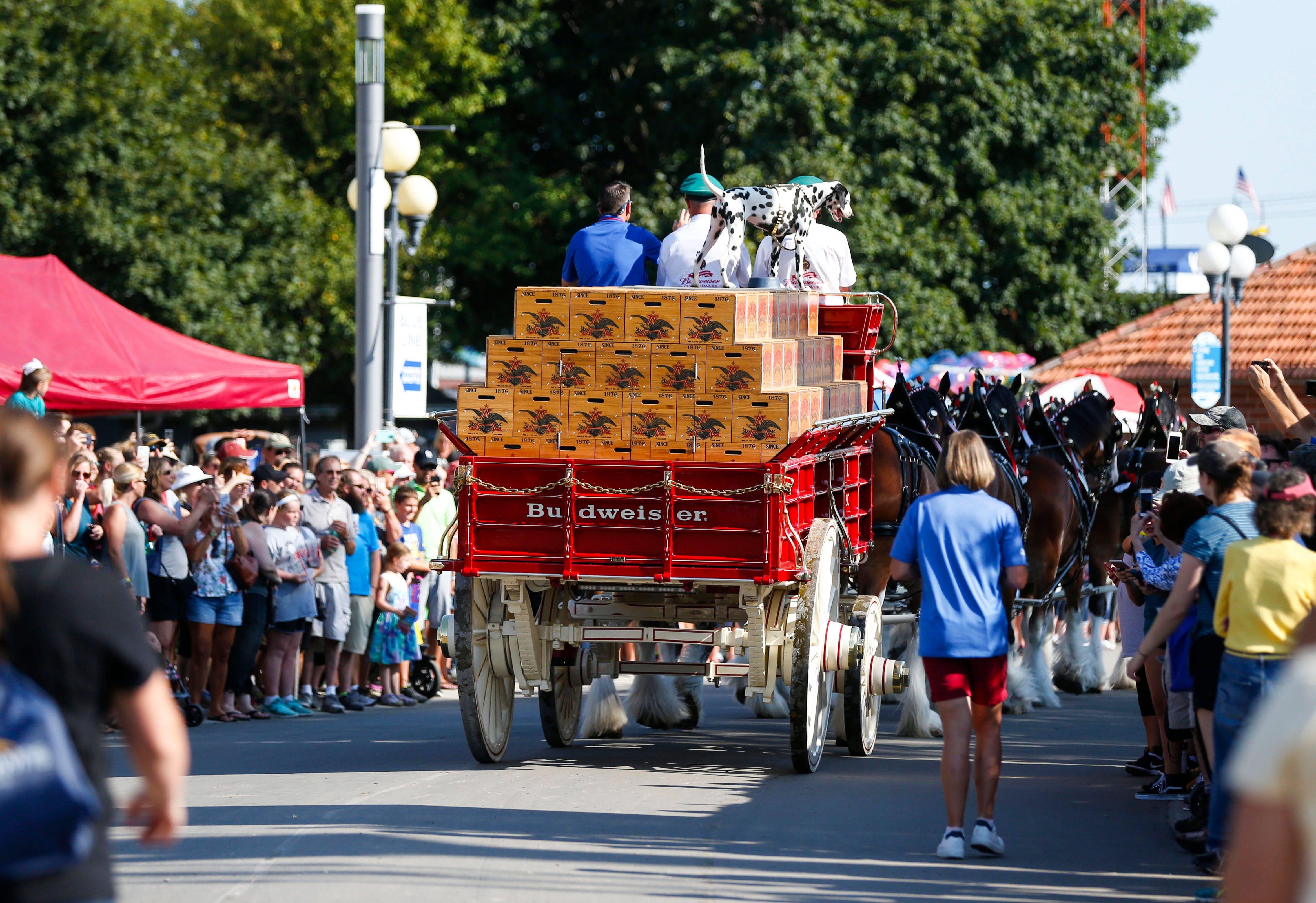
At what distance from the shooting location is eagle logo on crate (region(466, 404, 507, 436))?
920cm

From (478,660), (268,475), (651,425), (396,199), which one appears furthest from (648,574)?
(396,199)

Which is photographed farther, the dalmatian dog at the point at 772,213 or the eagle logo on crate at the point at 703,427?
the dalmatian dog at the point at 772,213

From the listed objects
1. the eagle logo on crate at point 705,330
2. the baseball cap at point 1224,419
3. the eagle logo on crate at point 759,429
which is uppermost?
the eagle logo on crate at point 705,330

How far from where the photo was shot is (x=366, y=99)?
17188 millimetres

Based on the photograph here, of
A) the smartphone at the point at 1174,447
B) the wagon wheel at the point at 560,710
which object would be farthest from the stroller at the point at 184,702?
the smartphone at the point at 1174,447

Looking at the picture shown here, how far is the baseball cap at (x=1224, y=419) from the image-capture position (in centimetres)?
916

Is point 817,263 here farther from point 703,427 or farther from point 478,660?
point 478,660

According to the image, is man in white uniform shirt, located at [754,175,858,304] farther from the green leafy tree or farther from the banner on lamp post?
the green leafy tree

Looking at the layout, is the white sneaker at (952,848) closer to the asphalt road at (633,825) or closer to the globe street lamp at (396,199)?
the asphalt road at (633,825)

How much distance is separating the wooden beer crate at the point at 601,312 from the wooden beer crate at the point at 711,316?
1.05 ft

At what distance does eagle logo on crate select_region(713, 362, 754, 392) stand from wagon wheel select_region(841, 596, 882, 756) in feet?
6.11

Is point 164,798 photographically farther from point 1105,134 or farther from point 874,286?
point 1105,134

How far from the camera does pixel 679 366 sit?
9008mm

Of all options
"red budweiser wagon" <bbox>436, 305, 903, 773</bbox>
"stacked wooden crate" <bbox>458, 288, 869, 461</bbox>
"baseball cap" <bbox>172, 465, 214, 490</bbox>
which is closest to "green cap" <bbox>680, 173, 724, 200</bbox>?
"stacked wooden crate" <bbox>458, 288, 869, 461</bbox>
